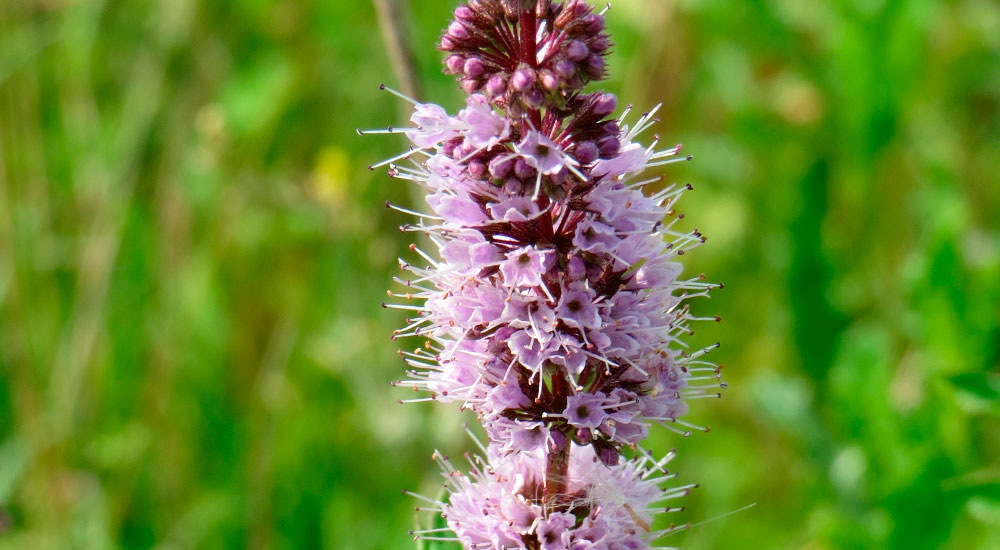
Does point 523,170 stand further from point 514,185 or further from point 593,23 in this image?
point 593,23

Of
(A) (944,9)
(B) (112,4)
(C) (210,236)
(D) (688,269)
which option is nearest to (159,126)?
(C) (210,236)

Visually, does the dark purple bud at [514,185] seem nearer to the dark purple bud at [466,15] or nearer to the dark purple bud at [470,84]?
the dark purple bud at [470,84]

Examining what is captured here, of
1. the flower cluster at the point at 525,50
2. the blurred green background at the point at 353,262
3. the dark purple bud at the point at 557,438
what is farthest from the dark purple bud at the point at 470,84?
the blurred green background at the point at 353,262

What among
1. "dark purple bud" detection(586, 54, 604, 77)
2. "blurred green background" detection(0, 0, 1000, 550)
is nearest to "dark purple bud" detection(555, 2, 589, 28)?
"dark purple bud" detection(586, 54, 604, 77)

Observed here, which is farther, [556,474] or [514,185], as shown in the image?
[556,474]

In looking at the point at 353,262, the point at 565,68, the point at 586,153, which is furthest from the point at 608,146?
the point at 353,262
